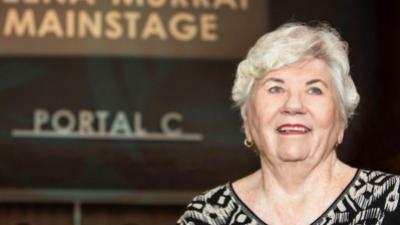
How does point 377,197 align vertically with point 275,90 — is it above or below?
below

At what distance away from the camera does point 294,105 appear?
2359mm

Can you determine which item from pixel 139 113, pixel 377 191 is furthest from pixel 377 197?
pixel 139 113

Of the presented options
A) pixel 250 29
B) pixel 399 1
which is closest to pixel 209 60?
pixel 250 29

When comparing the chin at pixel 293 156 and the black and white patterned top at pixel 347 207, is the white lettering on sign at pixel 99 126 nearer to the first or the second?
the black and white patterned top at pixel 347 207

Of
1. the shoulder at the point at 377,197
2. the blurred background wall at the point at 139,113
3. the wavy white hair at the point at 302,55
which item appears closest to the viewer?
the shoulder at the point at 377,197

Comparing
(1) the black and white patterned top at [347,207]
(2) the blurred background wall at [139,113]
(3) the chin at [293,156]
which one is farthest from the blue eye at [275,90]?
(2) the blurred background wall at [139,113]

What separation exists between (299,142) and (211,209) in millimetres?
257

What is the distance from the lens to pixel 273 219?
2424 millimetres

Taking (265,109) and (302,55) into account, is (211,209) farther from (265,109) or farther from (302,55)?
(302,55)

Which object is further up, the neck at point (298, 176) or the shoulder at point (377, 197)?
the neck at point (298, 176)

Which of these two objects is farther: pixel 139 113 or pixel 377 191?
pixel 139 113

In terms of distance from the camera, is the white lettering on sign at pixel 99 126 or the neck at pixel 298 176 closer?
the neck at pixel 298 176

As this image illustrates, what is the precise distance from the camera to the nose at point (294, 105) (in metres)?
2.35

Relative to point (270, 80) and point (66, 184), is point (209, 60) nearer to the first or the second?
point (66, 184)
